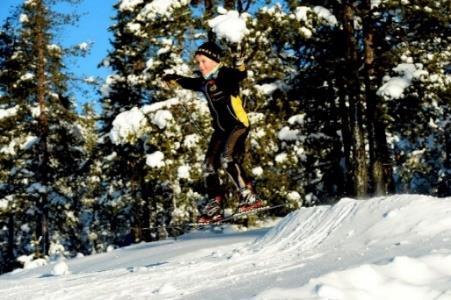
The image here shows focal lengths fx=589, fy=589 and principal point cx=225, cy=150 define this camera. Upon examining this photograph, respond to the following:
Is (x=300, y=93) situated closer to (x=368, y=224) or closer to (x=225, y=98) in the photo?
(x=225, y=98)

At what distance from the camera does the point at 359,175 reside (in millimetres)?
13133

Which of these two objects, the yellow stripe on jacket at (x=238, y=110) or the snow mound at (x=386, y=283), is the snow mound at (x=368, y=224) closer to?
the snow mound at (x=386, y=283)

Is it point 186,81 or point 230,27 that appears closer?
point 186,81

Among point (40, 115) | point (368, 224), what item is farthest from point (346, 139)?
point (40, 115)

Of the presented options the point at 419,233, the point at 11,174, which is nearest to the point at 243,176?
the point at 419,233

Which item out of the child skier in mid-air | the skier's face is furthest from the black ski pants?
the skier's face

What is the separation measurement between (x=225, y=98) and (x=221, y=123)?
0.36 m

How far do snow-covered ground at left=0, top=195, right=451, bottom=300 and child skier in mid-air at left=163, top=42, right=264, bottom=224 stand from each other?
0.81m

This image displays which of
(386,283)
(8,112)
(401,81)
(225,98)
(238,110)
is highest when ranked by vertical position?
(8,112)

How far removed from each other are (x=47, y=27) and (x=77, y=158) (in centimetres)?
566

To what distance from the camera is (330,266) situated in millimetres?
4582

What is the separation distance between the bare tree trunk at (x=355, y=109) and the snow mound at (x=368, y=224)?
5546 mm

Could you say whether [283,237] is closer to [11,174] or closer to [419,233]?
[419,233]

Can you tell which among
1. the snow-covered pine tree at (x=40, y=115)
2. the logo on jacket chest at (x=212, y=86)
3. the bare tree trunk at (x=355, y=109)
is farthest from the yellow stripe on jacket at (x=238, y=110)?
the snow-covered pine tree at (x=40, y=115)
